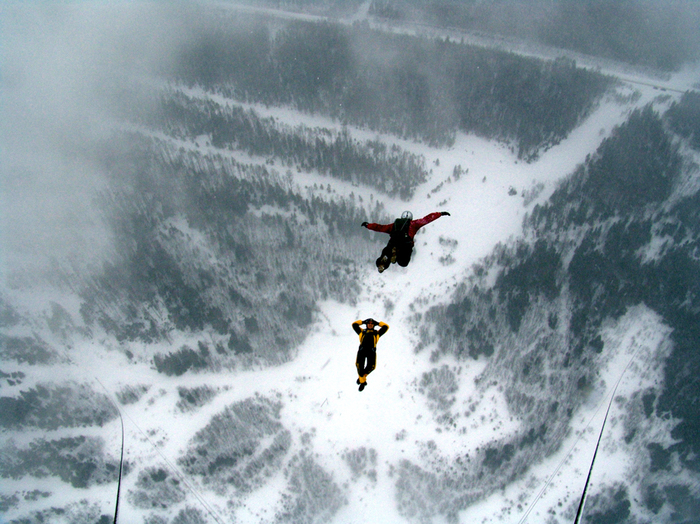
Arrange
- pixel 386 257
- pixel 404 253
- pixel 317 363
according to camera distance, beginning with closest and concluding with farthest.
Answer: pixel 404 253 < pixel 386 257 < pixel 317 363

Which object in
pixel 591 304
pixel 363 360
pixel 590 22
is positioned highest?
pixel 590 22

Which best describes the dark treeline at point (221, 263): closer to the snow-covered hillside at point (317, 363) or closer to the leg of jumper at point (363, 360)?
the snow-covered hillside at point (317, 363)

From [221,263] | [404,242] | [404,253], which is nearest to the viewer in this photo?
[404,242]

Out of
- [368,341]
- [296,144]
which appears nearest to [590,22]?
[296,144]

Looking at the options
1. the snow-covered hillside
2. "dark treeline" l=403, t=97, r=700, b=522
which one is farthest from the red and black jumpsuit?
"dark treeline" l=403, t=97, r=700, b=522

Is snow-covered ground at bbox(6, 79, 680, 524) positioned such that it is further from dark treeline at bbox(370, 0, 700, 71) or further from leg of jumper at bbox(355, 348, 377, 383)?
leg of jumper at bbox(355, 348, 377, 383)

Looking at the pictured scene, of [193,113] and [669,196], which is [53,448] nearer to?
[193,113]

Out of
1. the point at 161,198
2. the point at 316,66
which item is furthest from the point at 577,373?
the point at 316,66

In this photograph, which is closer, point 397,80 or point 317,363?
point 317,363

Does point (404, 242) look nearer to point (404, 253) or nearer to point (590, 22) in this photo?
point (404, 253)
